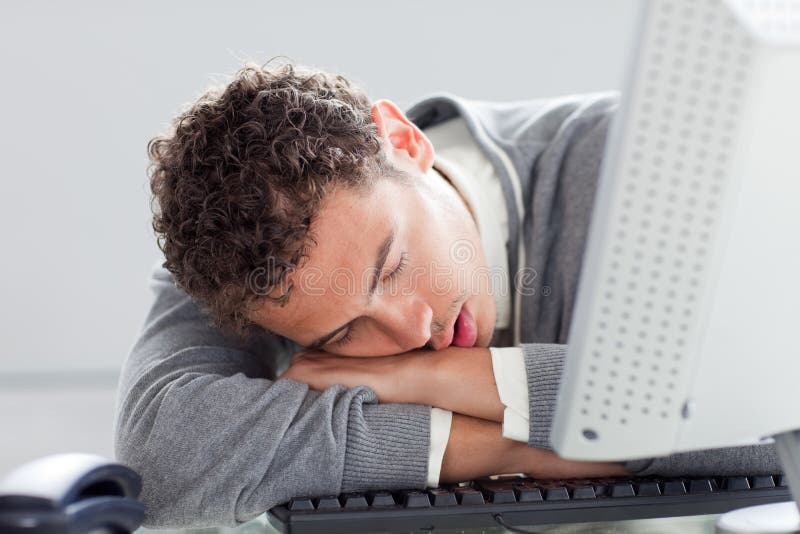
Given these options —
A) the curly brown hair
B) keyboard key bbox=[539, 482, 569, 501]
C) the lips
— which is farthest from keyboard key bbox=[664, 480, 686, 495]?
the curly brown hair

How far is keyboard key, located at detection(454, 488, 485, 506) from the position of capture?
0.89 metres

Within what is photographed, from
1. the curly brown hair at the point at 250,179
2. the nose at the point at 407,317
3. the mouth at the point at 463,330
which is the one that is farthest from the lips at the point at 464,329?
the curly brown hair at the point at 250,179

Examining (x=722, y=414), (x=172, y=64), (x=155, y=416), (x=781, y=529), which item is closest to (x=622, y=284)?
(x=722, y=414)

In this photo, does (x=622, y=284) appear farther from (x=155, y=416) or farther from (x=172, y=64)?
(x=172, y=64)

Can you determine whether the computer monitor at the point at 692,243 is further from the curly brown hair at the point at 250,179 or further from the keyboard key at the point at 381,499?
the curly brown hair at the point at 250,179

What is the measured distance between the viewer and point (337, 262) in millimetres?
1007

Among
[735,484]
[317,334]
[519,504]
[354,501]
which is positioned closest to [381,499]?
[354,501]

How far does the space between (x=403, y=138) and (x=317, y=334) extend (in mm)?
349

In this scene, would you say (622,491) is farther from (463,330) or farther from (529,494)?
(463,330)

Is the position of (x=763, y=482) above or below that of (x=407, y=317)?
below

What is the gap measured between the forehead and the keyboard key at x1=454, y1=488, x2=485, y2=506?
251 millimetres

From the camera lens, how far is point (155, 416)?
102 centimetres

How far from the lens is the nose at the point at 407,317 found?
1033 mm

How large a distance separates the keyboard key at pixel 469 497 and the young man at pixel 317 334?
0.08 m
